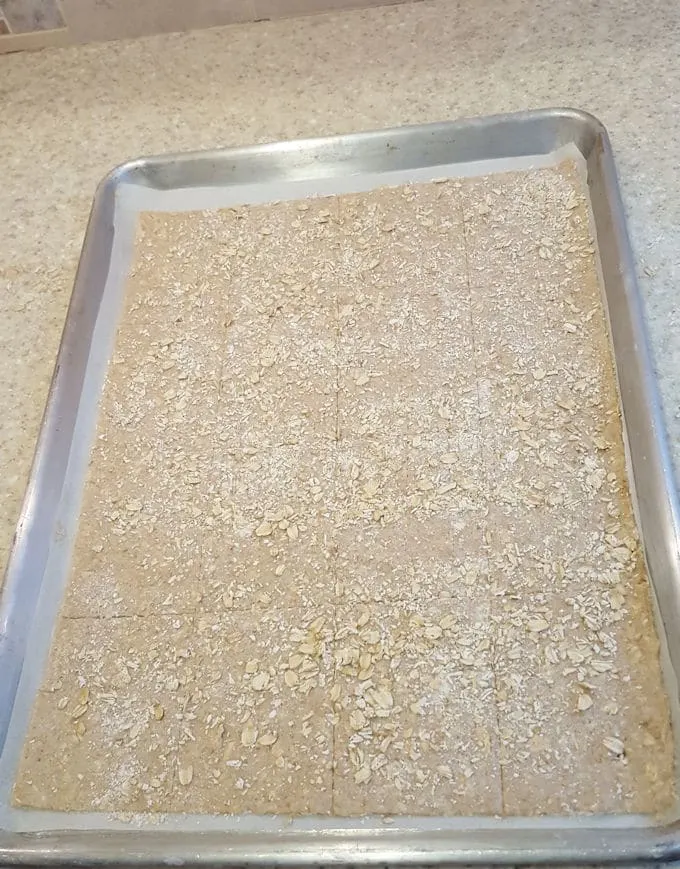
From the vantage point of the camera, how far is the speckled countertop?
126cm

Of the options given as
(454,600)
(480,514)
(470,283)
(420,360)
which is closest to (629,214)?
(470,283)

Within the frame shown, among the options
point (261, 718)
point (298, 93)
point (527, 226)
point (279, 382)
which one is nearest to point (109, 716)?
point (261, 718)

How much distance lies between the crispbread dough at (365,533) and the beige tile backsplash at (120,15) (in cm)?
56

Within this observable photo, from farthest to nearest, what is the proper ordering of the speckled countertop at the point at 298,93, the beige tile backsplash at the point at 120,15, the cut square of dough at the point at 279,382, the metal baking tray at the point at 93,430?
the beige tile backsplash at the point at 120,15, the speckled countertop at the point at 298,93, the cut square of dough at the point at 279,382, the metal baking tray at the point at 93,430

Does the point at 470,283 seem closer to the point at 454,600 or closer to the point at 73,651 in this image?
the point at 454,600

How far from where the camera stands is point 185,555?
37.6 inches

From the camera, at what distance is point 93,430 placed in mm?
1066

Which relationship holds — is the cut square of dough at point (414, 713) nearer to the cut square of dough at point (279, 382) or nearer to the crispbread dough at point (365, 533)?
the crispbread dough at point (365, 533)

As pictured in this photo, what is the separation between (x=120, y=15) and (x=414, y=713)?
56.1 inches

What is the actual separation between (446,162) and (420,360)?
383 millimetres

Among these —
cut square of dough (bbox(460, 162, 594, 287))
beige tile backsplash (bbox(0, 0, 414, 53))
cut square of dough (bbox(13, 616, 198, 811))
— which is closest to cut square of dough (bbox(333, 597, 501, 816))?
cut square of dough (bbox(13, 616, 198, 811))

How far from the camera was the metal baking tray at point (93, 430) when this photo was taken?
2.42 ft

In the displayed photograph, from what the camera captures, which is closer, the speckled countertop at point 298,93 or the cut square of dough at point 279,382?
the cut square of dough at point 279,382

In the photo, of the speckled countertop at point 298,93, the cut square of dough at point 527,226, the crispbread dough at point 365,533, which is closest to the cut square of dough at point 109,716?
the crispbread dough at point 365,533
